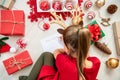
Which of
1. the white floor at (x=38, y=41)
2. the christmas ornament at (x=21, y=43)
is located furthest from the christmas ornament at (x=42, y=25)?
the christmas ornament at (x=21, y=43)

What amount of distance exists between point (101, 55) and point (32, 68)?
0.43 metres

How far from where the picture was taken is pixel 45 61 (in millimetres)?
1133

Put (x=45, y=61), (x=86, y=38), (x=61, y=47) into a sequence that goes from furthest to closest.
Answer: (x=61, y=47), (x=45, y=61), (x=86, y=38)

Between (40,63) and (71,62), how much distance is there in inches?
9.8

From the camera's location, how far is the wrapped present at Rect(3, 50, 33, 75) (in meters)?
1.19

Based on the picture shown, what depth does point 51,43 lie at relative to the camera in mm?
1251

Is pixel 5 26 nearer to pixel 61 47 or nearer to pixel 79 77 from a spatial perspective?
pixel 61 47

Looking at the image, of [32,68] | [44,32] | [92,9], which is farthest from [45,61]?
[92,9]

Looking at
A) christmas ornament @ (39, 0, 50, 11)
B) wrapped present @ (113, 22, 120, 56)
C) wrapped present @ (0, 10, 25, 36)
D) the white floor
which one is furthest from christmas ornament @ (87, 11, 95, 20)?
wrapped present @ (0, 10, 25, 36)

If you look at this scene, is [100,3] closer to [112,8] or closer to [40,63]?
[112,8]

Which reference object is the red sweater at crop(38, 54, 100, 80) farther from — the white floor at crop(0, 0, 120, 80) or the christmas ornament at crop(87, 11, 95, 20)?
the christmas ornament at crop(87, 11, 95, 20)

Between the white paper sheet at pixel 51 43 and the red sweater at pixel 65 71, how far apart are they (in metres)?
0.17

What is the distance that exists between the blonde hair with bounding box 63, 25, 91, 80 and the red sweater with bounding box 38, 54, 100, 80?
0.14 ft

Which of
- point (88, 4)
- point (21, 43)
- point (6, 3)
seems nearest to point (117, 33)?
point (88, 4)
